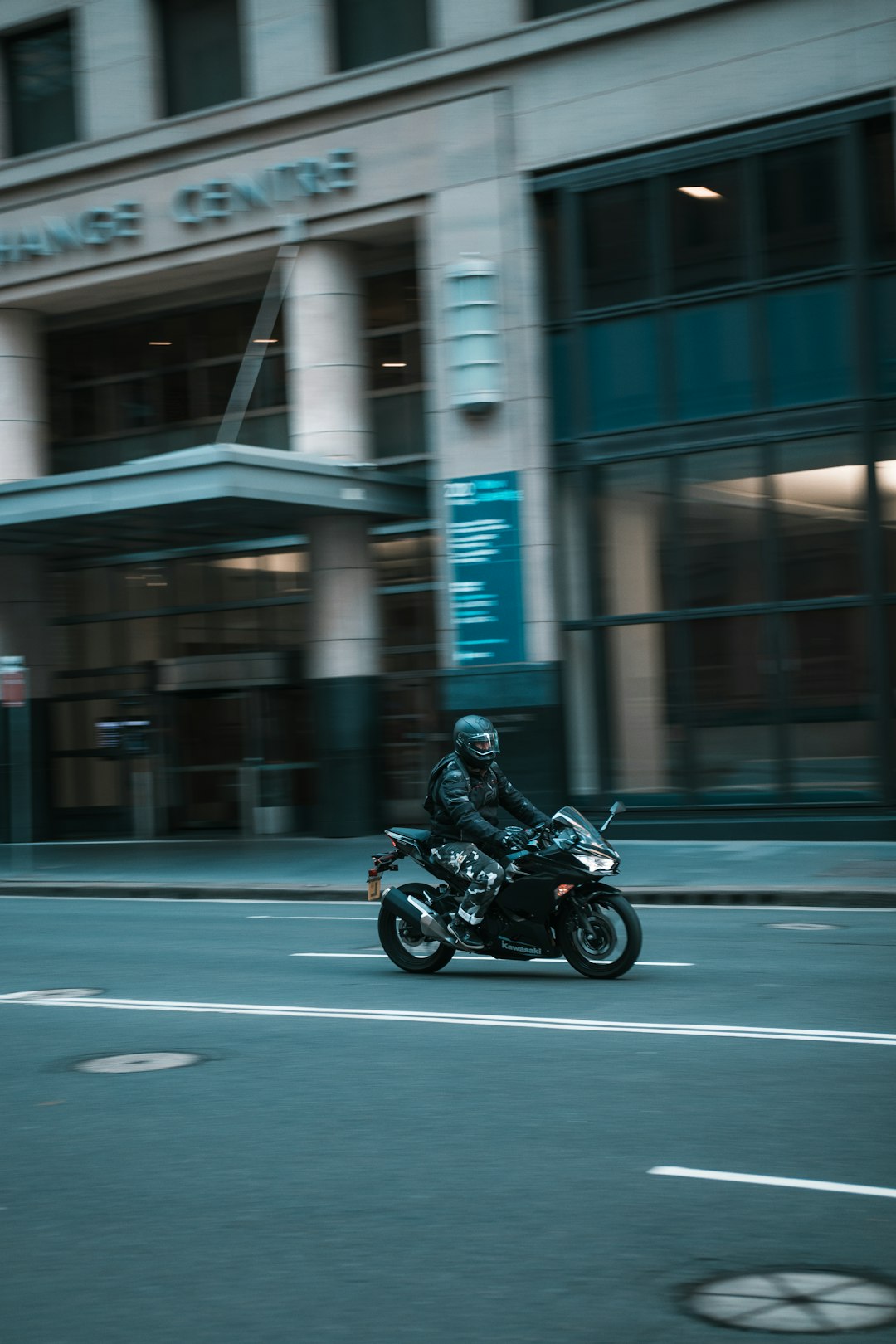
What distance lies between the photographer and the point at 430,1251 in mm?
4953

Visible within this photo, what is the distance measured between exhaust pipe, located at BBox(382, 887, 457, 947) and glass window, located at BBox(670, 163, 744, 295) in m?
11.7

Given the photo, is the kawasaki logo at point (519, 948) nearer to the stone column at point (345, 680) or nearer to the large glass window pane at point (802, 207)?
Result: the large glass window pane at point (802, 207)

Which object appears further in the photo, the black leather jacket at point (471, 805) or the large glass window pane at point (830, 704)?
the large glass window pane at point (830, 704)

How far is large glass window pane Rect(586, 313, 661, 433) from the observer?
20.7 m

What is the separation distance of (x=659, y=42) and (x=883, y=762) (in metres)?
9.31

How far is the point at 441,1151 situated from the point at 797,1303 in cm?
198

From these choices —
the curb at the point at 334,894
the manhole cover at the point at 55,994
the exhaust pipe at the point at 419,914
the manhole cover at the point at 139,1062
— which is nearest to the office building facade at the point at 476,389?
the curb at the point at 334,894

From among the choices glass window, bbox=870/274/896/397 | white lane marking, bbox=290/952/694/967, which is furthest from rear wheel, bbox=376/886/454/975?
glass window, bbox=870/274/896/397

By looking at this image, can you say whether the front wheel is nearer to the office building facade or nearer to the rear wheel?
the rear wheel

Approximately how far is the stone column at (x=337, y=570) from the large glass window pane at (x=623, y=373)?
4067 millimetres

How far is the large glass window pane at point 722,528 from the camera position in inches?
790

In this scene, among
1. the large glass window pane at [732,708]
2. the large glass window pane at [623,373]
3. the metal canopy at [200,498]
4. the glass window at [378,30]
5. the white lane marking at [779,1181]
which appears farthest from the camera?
the glass window at [378,30]

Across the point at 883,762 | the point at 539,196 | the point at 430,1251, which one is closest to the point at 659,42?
the point at 539,196

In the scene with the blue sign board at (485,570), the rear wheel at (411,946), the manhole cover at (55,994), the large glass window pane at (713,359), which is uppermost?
the large glass window pane at (713,359)
